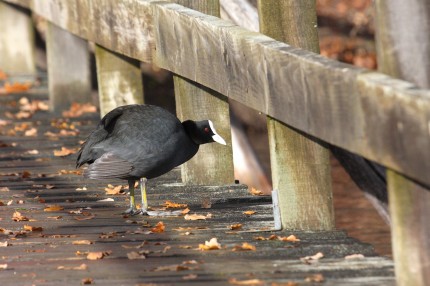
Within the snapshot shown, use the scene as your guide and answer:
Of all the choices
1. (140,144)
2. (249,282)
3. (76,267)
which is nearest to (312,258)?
(249,282)

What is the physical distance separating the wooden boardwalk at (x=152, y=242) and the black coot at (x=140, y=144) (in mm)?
290

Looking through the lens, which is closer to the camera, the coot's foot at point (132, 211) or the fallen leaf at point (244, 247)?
the fallen leaf at point (244, 247)

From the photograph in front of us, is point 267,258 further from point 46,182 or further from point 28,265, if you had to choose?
point 46,182

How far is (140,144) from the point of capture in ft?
25.5

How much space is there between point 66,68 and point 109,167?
5.13 m

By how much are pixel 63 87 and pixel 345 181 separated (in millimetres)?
5153

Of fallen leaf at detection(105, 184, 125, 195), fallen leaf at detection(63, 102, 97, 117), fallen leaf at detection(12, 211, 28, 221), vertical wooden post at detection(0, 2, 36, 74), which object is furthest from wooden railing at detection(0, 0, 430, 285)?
vertical wooden post at detection(0, 2, 36, 74)

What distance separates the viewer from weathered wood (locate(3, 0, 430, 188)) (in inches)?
204

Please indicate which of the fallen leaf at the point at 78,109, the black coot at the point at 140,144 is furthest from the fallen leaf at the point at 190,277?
the fallen leaf at the point at 78,109

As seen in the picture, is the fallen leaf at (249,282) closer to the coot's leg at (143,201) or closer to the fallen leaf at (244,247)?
the fallen leaf at (244,247)

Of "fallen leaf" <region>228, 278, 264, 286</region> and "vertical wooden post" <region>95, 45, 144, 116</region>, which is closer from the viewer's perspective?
"fallen leaf" <region>228, 278, 264, 286</region>

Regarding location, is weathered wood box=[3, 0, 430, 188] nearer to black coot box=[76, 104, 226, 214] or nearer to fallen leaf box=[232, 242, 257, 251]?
black coot box=[76, 104, 226, 214]

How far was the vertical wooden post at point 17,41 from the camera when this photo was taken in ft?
48.8

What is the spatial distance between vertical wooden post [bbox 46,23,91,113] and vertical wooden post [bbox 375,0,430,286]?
764 cm
